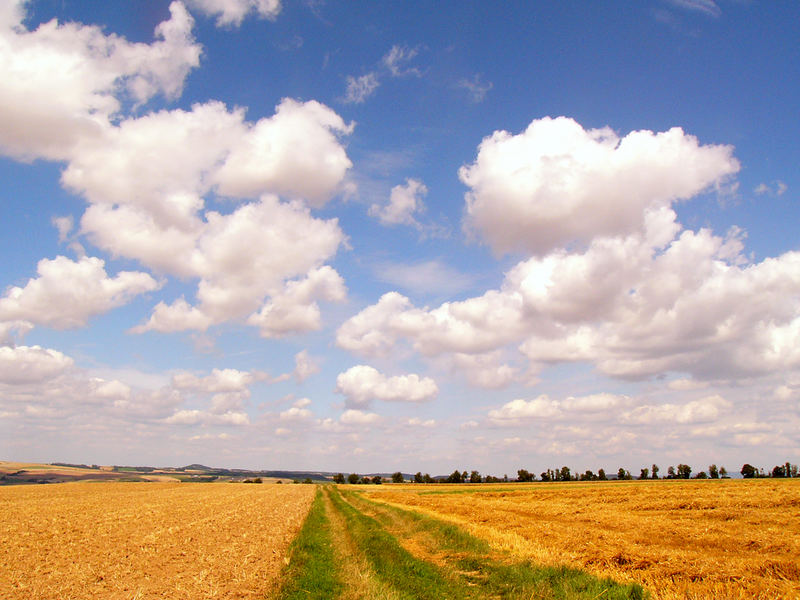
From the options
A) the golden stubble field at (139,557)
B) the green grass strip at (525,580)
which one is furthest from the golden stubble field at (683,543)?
the golden stubble field at (139,557)

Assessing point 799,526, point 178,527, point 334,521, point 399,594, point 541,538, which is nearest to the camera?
point 399,594

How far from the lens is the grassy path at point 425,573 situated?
12.8m

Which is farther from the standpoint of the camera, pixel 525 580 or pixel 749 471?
pixel 749 471

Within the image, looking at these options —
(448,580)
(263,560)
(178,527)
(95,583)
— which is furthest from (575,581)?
(178,527)

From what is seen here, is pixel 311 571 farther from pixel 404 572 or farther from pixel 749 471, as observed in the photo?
pixel 749 471

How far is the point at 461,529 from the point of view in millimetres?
23609

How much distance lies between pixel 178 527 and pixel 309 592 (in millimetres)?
18403

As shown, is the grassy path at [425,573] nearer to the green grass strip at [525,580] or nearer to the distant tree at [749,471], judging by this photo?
the green grass strip at [525,580]

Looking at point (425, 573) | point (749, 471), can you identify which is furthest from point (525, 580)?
point (749, 471)

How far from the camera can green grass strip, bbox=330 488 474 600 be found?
13.3 metres

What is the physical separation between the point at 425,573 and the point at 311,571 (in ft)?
12.2

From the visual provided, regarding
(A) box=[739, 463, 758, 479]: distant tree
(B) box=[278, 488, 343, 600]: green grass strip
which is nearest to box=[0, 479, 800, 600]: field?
(B) box=[278, 488, 343, 600]: green grass strip

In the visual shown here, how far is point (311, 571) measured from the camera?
16.1 m

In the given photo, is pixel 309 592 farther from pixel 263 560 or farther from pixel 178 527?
pixel 178 527
